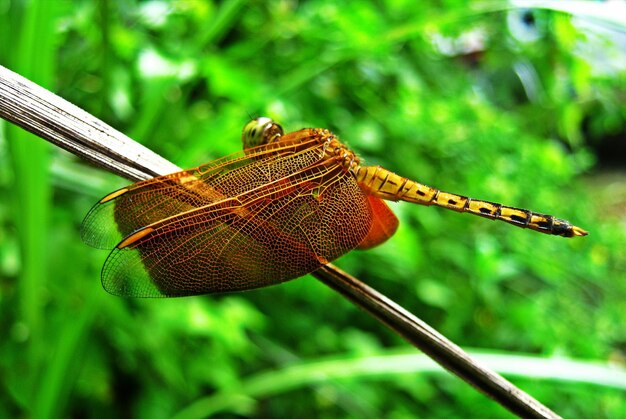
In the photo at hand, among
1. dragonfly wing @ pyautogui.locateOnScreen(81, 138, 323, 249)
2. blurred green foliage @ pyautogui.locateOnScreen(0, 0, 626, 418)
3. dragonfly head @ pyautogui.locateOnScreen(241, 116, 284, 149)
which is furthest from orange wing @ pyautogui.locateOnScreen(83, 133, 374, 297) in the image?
blurred green foliage @ pyautogui.locateOnScreen(0, 0, 626, 418)

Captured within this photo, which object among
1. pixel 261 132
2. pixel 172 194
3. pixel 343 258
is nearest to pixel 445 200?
pixel 261 132

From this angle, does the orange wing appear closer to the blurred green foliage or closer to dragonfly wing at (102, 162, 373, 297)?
dragonfly wing at (102, 162, 373, 297)

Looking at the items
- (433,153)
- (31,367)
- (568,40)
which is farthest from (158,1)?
(433,153)

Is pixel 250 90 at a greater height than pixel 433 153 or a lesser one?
lesser

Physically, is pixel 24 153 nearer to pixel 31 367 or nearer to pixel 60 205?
pixel 31 367

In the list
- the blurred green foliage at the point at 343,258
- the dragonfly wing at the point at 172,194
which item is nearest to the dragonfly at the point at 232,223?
the dragonfly wing at the point at 172,194

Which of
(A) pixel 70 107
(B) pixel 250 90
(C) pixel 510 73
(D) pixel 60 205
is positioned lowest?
(A) pixel 70 107

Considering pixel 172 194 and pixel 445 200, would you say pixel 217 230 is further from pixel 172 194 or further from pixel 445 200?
pixel 445 200
